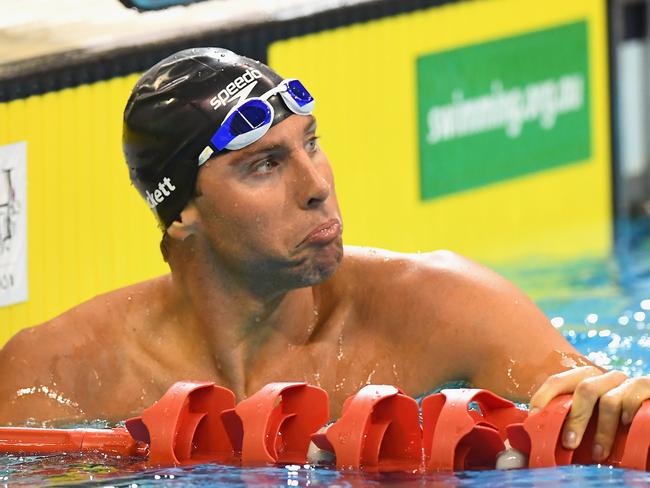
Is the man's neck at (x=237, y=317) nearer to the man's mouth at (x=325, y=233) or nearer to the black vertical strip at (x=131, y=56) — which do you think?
the man's mouth at (x=325, y=233)

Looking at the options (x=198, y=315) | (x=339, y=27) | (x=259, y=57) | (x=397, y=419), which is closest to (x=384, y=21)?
(x=339, y=27)

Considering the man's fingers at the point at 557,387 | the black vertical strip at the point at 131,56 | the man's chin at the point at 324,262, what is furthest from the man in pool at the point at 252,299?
the black vertical strip at the point at 131,56

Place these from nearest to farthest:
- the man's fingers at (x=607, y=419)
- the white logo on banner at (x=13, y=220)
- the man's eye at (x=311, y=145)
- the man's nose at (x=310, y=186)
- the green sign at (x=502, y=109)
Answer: the man's fingers at (x=607, y=419) → the man's nose at (x=310, y=186) → the man's eye at (x=311, y=145) → the white logo on banner at (x=13, y=220) → the green sign at (x=502, y=109)

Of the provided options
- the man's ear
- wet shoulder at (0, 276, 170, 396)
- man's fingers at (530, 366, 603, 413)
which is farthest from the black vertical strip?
man's fingers at (530, 366, 603, 413)

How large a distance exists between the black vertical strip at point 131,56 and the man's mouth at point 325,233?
1.60 metres

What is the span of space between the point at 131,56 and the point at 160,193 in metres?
1.46

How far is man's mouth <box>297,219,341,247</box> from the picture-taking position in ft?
9.78

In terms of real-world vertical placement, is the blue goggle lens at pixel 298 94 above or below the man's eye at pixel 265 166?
above

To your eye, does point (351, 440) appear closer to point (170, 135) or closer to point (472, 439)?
point (472, 439)

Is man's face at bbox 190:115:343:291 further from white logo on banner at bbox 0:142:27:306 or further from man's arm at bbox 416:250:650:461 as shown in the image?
white logo on banner at bbox 0:142:27:306

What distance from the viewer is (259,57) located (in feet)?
16.3

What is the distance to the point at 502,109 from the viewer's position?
6.00m

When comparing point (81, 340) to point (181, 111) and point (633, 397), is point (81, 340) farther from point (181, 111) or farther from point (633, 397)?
point (633, 397)

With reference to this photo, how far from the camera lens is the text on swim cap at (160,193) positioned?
10.4 feet
